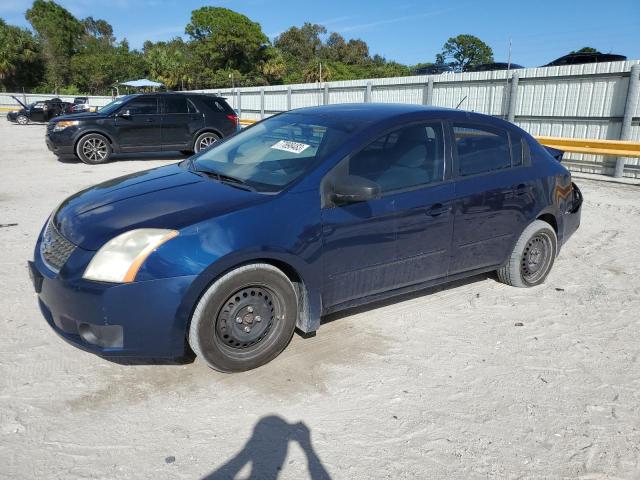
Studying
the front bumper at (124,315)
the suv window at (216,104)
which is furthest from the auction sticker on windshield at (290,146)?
the suv window at (216,104)

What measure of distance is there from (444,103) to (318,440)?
13.6 metres

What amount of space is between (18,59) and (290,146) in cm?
6155

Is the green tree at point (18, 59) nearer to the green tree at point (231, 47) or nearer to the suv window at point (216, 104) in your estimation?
the green tree at point (231, 47)

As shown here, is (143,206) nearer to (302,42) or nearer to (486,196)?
(486,196)

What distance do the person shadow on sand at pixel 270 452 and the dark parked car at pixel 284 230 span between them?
572 mm

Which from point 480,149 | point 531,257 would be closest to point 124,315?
point 480,149

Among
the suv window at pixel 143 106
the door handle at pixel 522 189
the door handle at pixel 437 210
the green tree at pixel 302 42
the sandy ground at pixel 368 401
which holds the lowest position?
the sandy ground at pixel 368 401

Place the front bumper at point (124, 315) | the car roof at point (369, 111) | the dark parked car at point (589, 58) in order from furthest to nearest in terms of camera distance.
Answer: the dark parked car at point (589, 58), the car roof at point (369, 111), the front bumper at point (124, 315)

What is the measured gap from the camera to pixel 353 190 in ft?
10.4

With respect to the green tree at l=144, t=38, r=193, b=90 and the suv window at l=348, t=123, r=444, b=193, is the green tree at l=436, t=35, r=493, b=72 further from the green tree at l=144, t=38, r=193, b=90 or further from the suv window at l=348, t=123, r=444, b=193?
the suv window at l=348, t=123, r=444, b=193

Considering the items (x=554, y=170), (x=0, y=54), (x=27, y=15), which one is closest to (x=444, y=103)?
(x=554, y=170)

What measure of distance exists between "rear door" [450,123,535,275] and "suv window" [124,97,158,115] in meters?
9.99

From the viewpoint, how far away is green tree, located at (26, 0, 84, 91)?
58.4 m

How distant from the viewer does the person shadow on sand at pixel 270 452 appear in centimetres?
230
